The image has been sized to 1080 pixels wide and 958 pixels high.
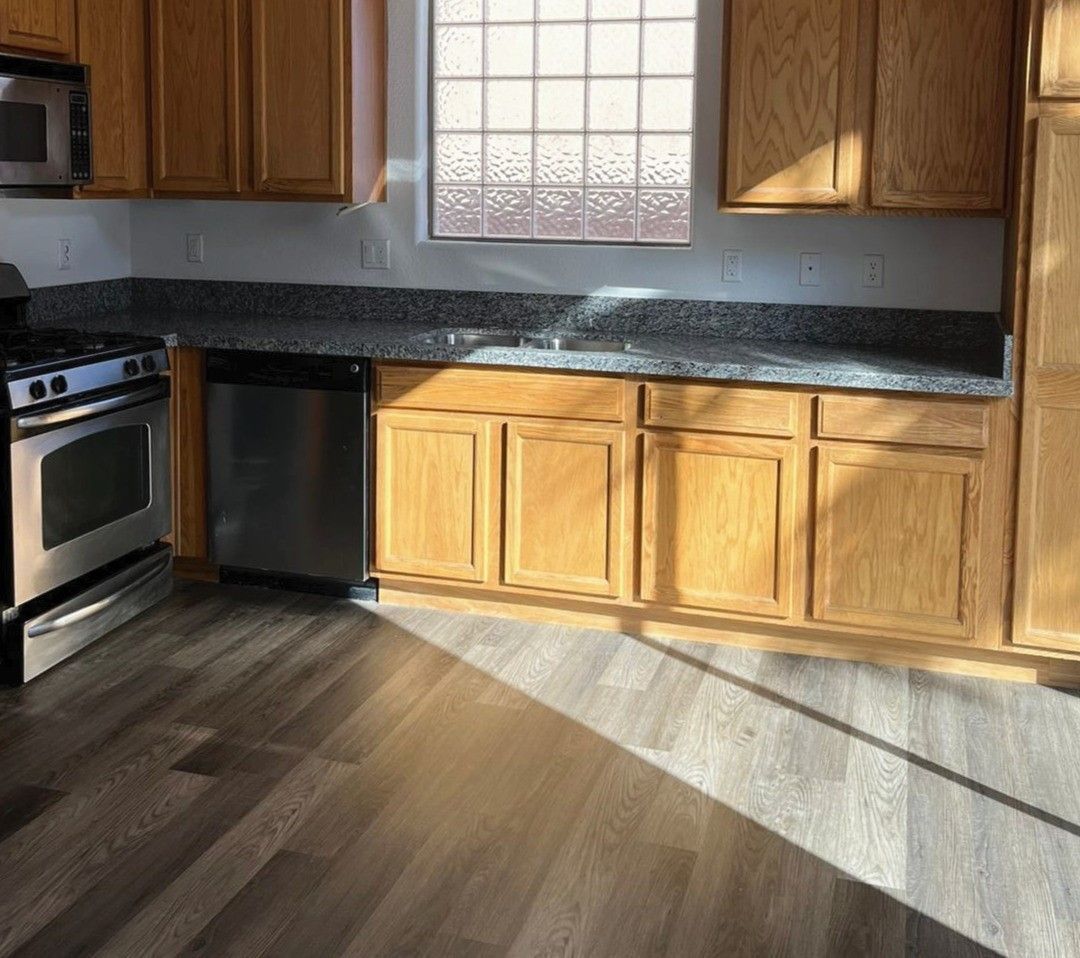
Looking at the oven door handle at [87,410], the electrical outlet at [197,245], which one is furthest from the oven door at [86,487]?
the electrical outlet at [197,245]

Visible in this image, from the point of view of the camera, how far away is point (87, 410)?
3.74 m

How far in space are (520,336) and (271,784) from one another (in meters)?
1.92

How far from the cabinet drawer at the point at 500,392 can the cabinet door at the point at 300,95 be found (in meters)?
0.73

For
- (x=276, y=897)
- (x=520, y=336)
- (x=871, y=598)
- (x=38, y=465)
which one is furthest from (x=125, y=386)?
(x=871, y=598)

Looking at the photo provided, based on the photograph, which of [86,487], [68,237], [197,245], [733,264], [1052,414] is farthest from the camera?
[197,245]

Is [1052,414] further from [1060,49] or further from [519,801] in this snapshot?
[519,801]

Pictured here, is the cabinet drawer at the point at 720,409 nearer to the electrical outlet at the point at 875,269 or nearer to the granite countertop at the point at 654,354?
the granite countertop at the point at 654,354

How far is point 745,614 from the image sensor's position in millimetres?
3924

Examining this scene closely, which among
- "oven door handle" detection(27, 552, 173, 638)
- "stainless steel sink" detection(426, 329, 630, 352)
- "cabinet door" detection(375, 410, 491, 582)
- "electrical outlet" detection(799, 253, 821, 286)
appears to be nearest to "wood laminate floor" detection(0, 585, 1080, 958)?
"oven door handle" detection(27, 552, 173, 638)

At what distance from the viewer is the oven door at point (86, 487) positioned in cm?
354

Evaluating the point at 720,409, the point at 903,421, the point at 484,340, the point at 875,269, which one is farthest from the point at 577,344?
the point at 903,421

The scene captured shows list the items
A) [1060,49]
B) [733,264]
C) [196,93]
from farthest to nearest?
[196,93] < [733,264] < [1060,49]

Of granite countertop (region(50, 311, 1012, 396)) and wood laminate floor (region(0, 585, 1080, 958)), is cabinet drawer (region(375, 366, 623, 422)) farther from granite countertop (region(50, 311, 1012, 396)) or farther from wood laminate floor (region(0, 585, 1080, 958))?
wood laminate floor (region(0, 585, 1080, 958))

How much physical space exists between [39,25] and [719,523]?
8.04 ft
